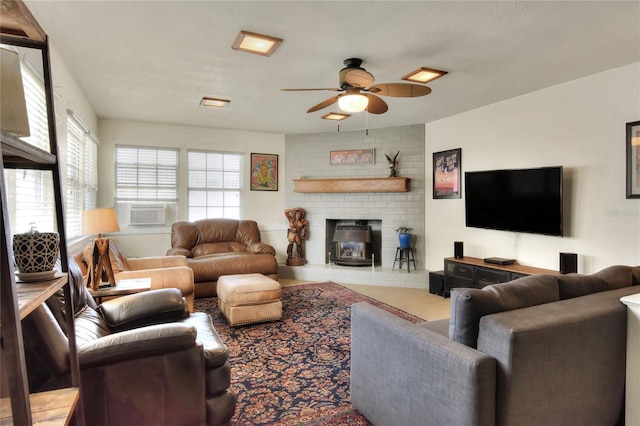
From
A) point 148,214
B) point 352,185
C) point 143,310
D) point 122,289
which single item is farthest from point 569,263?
point 148,214

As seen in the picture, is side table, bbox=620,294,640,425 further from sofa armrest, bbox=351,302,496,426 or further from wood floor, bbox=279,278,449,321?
wood floor, bbox=279,278,449,321

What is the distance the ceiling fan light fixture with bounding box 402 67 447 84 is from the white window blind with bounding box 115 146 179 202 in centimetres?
395

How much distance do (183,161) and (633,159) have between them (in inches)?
219

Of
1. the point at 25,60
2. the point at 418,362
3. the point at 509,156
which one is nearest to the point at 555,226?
the point at 509,156

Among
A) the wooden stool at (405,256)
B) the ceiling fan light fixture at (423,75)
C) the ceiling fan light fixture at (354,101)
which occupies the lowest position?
the wooden stool at (405,256)

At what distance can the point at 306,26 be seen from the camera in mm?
2445

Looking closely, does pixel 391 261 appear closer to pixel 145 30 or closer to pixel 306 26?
pixel 306 26

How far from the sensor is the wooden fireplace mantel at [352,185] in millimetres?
5535

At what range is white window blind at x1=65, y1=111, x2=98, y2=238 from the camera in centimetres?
348

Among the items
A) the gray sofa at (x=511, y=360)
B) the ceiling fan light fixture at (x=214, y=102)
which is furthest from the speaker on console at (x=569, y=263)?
the ceiling fan light fixture at (x=214, y=102)

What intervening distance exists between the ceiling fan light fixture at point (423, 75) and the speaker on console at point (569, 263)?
210 centimetres

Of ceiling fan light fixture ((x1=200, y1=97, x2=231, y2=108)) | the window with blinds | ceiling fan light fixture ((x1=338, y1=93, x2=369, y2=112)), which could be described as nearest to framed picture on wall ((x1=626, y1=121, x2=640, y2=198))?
ceiling fan light fixture ((x1=338, y1=93, x2=369, y2=112))

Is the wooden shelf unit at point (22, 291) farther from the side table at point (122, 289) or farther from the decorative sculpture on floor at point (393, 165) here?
the decorative sculpture on floor at point (393, 165)

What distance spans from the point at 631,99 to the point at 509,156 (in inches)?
48.2
